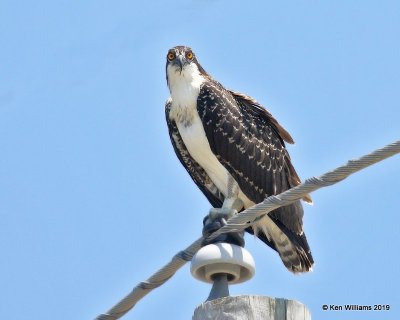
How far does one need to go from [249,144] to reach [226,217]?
7.19 feet

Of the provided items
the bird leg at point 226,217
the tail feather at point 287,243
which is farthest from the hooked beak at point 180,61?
the tail feather at point 287,243

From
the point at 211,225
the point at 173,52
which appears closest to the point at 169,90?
the point at 173,52

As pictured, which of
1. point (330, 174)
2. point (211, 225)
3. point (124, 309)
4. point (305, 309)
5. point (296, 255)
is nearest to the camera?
point (305, 309)

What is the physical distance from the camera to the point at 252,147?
11.7m

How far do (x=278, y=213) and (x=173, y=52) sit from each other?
7.55 ft

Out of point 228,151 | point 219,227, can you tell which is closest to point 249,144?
point 228,151

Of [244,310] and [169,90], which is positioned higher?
[169,90]

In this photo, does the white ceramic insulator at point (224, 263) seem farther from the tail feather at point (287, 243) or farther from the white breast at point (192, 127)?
the white breast at point (192, 127)

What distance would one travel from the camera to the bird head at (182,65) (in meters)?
11.7

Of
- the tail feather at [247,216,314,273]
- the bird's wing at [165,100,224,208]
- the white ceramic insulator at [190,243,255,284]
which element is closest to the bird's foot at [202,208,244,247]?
the white ceramic insulator at [190,243,255,284]

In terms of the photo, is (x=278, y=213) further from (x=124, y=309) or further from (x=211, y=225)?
(x=124, y=309)

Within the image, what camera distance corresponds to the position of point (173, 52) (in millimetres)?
11820

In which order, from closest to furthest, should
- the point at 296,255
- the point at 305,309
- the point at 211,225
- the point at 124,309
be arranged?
the point at 305,309 < the point at 124,309 < the point at 211,225 < the point at 296,255

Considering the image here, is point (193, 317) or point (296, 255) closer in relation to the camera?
point (193, 317)
